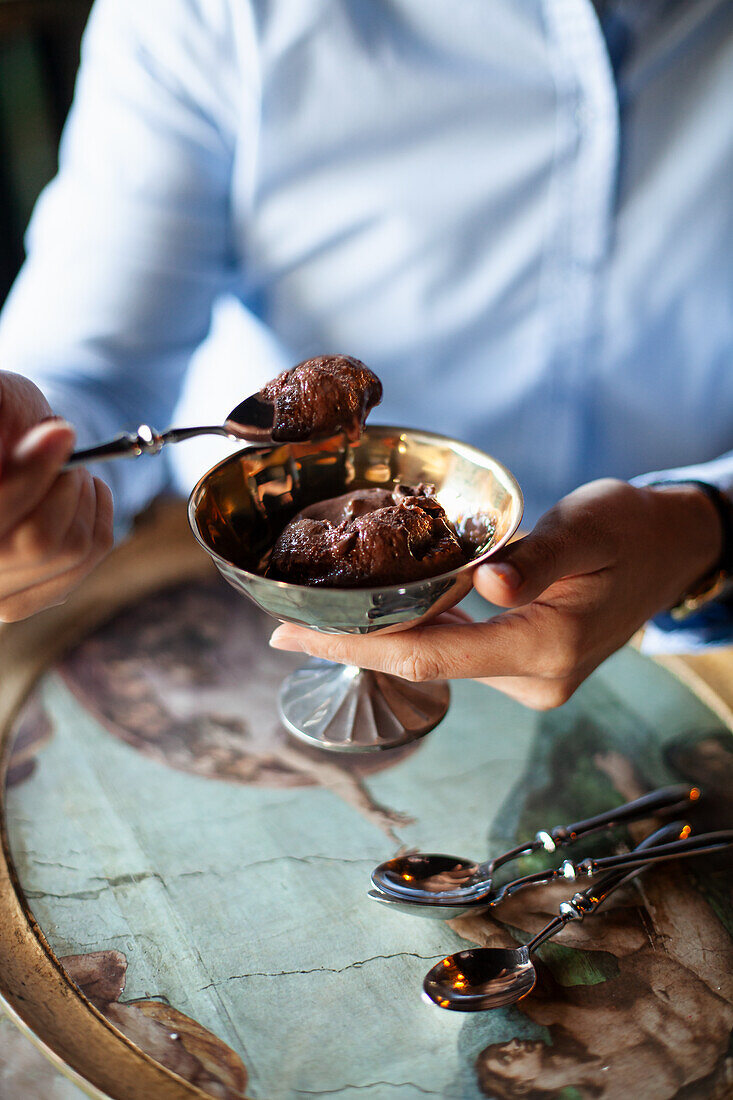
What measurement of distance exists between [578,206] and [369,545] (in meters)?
0.85

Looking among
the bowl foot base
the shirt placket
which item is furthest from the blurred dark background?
the bowl foot base

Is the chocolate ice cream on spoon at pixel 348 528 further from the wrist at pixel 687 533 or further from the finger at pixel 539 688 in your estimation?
the wrist at pixel 687 533

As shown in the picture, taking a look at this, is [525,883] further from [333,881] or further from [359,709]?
[359,709]

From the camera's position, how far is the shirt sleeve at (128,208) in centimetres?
144

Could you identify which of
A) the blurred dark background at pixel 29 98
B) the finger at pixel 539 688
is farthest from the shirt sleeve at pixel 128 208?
the blurred dark background at pixel 29 98

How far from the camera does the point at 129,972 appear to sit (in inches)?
33.2

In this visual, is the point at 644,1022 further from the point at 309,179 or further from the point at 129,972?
the point at 309,179

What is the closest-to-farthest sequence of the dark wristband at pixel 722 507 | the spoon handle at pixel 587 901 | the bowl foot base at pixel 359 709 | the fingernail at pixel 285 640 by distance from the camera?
the spoon handle at pixel 587 901, the fingernail at pixel 285 640, the bowl foot base at pixel 359 709, the dark wristband at pixel 722 507

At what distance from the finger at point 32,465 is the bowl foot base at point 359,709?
49 cm

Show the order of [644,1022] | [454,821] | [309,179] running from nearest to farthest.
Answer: [644,1022] → [454,821] → [309,179]

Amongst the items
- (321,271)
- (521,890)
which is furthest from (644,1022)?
(321,271)

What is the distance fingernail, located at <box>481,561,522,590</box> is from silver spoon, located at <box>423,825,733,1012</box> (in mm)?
358

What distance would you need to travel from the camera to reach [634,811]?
1012mm

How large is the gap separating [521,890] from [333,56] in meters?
1.36
